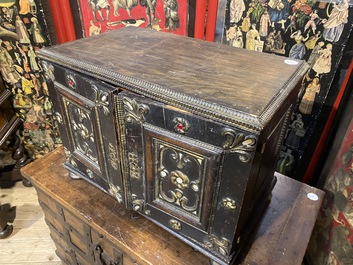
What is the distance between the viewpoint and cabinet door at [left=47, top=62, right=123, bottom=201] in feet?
2.51

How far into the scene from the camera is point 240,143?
583mm

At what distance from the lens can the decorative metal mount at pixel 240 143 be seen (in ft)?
1.87

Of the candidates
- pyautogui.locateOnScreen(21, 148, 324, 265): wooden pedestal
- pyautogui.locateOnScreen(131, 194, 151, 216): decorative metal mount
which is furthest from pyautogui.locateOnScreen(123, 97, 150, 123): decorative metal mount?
pyautogui.locateOnScreen(21, 148, 324, 265): wooden pedestal

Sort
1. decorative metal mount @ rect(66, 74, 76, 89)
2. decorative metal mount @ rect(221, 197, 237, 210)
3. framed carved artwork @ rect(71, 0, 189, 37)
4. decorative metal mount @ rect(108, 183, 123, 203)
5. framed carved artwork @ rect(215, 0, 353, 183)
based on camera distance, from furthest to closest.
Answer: framed carved artwork @ rect(71, 0, 189, 37), framed carved artwork @ rect(215, 0, 353, 183), decorative metal mount @ rect(108, 183, 123, 203), decorative metal mount @ rect(66, 74, 76, 89), decorative metal mount @ rect(221, 197, 237, 210)

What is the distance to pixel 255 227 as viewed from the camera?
92cm

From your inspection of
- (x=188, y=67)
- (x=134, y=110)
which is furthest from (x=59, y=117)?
(x=188, y=67)

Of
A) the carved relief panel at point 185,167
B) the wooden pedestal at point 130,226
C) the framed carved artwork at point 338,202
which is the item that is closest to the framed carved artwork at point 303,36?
the framed carved artwork at point 338,202

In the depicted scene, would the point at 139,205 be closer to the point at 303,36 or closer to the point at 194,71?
the point at 194,71

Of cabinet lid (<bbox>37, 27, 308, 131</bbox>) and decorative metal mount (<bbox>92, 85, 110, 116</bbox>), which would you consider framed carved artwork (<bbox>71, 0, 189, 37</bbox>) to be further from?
decorative metal mount (<bbox>92, 85, 110, 116</bbox>)

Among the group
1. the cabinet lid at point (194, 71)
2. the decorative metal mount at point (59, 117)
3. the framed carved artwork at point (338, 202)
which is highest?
the cabinet lid at point (194, 71)

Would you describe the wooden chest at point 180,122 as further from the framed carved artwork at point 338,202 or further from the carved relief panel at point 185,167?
the framed carved artwork at point 338,202

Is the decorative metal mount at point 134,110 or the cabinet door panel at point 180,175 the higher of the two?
the decorative metal mount at point 134,110

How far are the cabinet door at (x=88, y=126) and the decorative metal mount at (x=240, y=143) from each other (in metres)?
0.33

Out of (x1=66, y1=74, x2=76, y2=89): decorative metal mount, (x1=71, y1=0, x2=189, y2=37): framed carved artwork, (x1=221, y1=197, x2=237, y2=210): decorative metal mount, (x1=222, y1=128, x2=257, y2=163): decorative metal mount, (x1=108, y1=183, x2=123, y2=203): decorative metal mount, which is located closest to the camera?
(x1=222, y1=128, x2=257, y2=163): decorative metal mount
